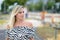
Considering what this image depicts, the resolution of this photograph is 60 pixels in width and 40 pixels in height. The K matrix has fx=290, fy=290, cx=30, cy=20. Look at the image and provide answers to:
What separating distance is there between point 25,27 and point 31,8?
8059 cm

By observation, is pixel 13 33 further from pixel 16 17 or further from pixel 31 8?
pixel 31 8

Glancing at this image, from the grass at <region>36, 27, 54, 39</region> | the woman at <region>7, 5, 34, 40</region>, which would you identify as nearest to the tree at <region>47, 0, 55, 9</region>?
the grass at <region>36, 27, 54, 39</region>

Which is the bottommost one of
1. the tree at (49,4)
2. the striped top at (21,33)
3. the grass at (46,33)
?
the grass at (46,33)

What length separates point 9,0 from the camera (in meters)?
66.2

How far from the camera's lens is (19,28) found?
199 inches

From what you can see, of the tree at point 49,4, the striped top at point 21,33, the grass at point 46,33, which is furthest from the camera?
the tree at point 49,4

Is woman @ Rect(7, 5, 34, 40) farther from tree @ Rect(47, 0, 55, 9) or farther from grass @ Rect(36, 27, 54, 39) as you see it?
tree @ Rect(47, 0, 55, 9)

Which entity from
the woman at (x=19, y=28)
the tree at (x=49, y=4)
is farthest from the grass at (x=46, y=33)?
the tree at (x=49, y=4)

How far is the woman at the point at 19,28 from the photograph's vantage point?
5.03m

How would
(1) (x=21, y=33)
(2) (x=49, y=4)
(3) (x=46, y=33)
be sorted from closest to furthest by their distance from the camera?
(1) (x=21, y=33)
(3) (x=46, y=33)
(2) (x=49, y=4)

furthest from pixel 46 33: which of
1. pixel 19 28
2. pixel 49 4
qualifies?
pixel 49 4

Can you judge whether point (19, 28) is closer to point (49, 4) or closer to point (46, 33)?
point (46, 33)

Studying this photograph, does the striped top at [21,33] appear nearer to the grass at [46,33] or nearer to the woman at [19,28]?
the woman at [19,28]

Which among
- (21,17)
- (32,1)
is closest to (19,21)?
(21,17)
